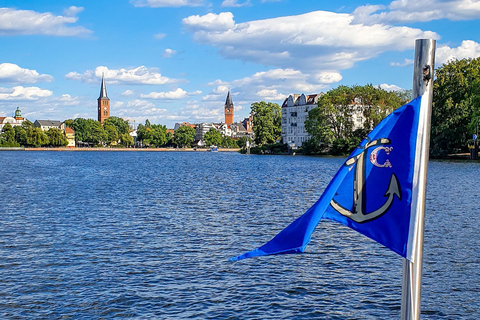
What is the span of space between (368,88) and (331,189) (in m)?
135

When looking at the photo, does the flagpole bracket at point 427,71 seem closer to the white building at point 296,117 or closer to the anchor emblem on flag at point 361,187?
the anchor emblem on flag at point 361,187

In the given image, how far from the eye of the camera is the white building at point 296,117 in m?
184

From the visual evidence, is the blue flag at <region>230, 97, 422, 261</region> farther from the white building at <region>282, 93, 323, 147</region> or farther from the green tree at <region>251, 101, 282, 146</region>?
the green tree at <region>251, 101, 282, 146</region>

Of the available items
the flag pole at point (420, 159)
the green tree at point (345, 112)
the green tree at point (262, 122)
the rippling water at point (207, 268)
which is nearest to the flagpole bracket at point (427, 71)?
the flag pole at point (420, 159)

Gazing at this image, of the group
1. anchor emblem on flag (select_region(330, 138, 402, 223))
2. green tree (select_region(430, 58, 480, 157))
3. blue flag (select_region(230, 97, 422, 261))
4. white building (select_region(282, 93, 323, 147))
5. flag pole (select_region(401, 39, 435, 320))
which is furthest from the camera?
white building (select_region(282, 93, 323, 147))

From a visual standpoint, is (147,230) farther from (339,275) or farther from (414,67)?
(414,67)

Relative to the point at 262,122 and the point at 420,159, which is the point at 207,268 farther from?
the point at 262,122

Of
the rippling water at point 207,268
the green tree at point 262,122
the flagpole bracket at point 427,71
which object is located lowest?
the rippling water at point 207,268

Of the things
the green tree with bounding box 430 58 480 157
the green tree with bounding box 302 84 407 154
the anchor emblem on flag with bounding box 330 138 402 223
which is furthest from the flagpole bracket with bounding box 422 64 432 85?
the green tree with bounding box 302 84 407 154

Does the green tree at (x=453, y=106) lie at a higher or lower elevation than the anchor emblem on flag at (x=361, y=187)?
higher

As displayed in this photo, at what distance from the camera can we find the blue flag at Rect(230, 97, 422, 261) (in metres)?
5.76

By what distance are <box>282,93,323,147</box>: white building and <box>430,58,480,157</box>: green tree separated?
242ft

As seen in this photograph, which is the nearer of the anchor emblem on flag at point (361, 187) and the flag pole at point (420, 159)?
the flag pole at point (420, 159)

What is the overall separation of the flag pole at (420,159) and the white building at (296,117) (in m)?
177
